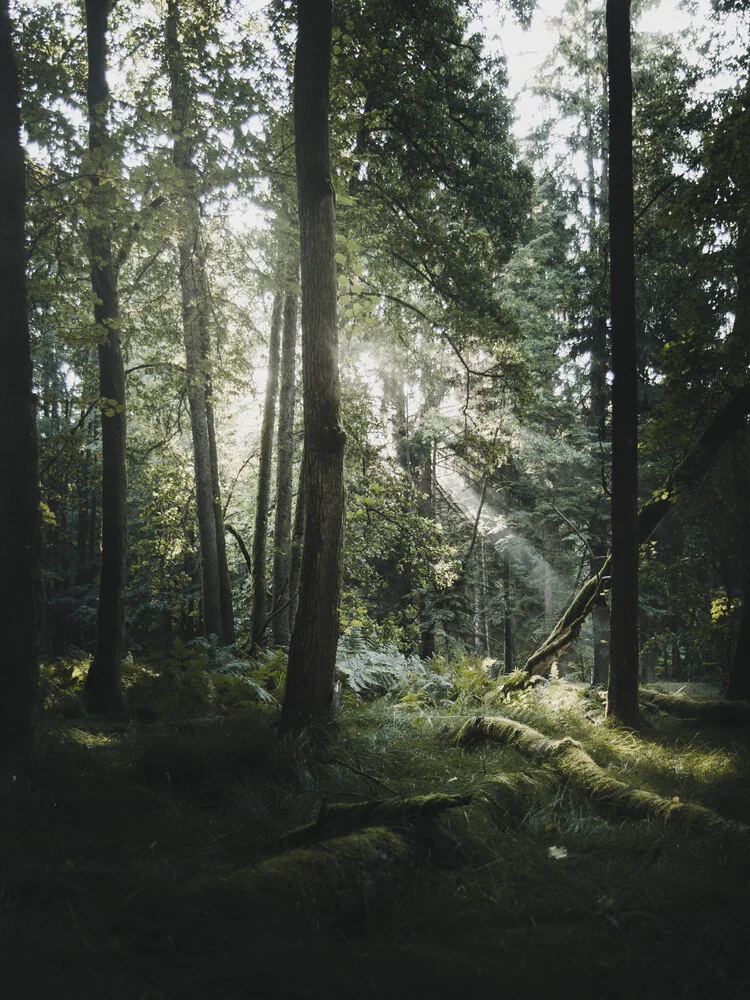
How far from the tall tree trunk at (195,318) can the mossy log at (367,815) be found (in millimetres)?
6016

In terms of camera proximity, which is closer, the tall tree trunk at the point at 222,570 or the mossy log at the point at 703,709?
the mossy log at the point at 703,709

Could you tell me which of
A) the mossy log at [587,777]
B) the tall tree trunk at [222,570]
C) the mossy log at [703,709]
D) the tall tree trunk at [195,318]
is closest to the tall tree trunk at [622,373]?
the mossy log at [703,709]

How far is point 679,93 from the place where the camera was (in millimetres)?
7785

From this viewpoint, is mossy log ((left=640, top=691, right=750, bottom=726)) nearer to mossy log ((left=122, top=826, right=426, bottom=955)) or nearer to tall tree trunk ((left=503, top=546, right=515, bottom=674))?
mossy log ((left=122, top=826, right=426, bottom=955))

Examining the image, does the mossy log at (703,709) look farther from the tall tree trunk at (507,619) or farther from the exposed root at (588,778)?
the tall tree trunk at (507,619)

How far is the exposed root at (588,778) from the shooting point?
3545mm

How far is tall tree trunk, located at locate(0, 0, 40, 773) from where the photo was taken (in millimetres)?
4324

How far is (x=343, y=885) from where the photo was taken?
2180mm

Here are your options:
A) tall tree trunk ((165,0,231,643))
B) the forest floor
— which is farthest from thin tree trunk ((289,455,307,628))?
the forest floor

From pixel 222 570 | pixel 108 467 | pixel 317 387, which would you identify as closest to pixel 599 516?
pixel 222 570

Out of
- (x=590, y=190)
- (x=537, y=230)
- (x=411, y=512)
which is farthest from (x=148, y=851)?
(x=590, y=190)

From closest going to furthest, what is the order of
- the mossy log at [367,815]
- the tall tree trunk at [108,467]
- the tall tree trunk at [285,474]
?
the mossy log at [367,815]
the tall tree trunk at [108,467]
the tall tree trunk at [285,474]

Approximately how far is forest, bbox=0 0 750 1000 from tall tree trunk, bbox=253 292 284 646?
0.22 ft

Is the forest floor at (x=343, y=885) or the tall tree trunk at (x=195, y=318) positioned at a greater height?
the tall tree trunk at (x=195, y=318)
